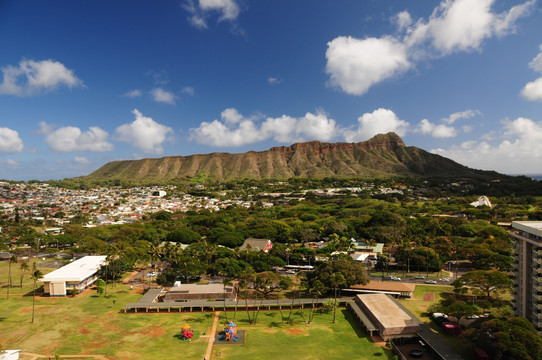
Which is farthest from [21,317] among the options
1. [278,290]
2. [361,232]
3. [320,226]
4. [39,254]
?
[361,232]

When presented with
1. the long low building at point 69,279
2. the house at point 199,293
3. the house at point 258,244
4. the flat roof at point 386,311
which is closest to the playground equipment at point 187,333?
the house at point 199,293

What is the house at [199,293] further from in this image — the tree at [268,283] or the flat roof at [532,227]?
the flat roof at [532,227]

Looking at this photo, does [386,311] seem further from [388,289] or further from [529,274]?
[529,274]

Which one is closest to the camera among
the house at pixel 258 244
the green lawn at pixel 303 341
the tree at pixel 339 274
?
the green lawn at pixel 303 341

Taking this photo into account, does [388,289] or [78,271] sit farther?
[78,271]

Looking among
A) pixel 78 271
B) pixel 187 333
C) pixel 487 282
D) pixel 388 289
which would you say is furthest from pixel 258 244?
pixel 487 282

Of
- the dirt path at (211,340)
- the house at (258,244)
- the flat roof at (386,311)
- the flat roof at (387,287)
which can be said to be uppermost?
the house at (258,244)

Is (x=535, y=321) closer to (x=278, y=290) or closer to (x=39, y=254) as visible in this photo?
(x=278, y=290)
